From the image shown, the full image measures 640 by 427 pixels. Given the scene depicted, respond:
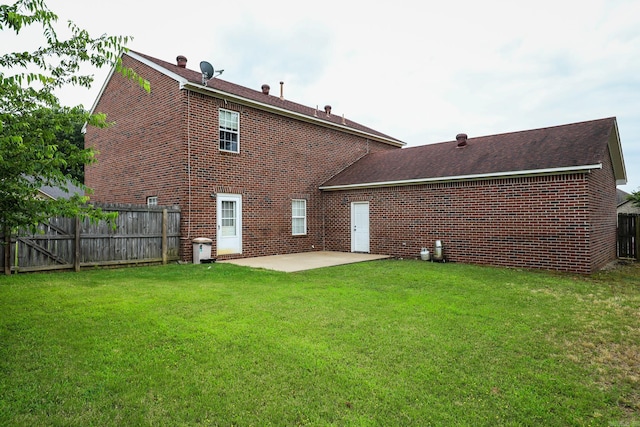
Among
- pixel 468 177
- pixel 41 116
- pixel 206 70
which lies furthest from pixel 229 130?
pixel 41 116

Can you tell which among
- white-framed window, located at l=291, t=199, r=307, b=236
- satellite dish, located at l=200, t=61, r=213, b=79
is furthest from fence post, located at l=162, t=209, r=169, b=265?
white-framed window, located at l=291, t=199, r=307, b=236

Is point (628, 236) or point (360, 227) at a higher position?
point (360, 227)

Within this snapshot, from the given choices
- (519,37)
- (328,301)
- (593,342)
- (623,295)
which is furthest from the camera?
(519,37)

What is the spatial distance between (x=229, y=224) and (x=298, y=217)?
345 cm

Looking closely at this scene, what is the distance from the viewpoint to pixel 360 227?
15.2 m

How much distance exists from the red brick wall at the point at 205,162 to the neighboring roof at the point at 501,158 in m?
1.98

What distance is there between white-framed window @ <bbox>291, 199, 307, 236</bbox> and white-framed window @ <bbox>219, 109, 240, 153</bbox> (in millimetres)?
3506

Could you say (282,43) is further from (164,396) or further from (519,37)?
(164,396)

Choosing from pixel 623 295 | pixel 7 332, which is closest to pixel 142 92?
pixel 7 332

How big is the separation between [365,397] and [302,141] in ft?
44.7

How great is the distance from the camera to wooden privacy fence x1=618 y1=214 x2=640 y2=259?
44.0 ft

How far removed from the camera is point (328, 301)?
6.32m

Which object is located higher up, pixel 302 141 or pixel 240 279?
pixel 302 141

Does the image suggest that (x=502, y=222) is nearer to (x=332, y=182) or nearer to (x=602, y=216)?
(x=602, y=216)
